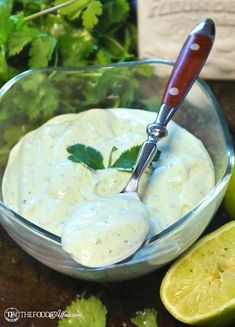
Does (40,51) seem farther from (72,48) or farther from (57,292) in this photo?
(57,292)

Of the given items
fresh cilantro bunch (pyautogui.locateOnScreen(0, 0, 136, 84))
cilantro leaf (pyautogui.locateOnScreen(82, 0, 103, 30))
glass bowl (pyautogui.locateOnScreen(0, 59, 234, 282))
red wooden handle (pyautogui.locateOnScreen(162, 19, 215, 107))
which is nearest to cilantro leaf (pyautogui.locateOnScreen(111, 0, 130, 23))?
fresh cilantro bunch (pyautogui.locateOnScreen(0, 0, 136, 84))

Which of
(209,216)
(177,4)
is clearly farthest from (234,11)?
(209,216)

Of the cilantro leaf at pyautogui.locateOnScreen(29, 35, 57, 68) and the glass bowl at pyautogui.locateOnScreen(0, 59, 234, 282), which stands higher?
the cilantro leaf at pyautogui.locateOnScreen(29, 35, 57, 68)

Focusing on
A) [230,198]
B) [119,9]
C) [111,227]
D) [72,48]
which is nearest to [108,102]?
[72,48]

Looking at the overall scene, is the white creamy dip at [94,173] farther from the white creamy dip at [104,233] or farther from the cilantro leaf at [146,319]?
the cilantro leaf at [146,319]

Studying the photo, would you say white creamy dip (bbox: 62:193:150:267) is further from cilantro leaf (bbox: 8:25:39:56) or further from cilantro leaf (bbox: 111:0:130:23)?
cilantro leaf (bbox: 111:0:130:23)

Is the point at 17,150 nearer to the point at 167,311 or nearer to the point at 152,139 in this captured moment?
the point at 152,139
